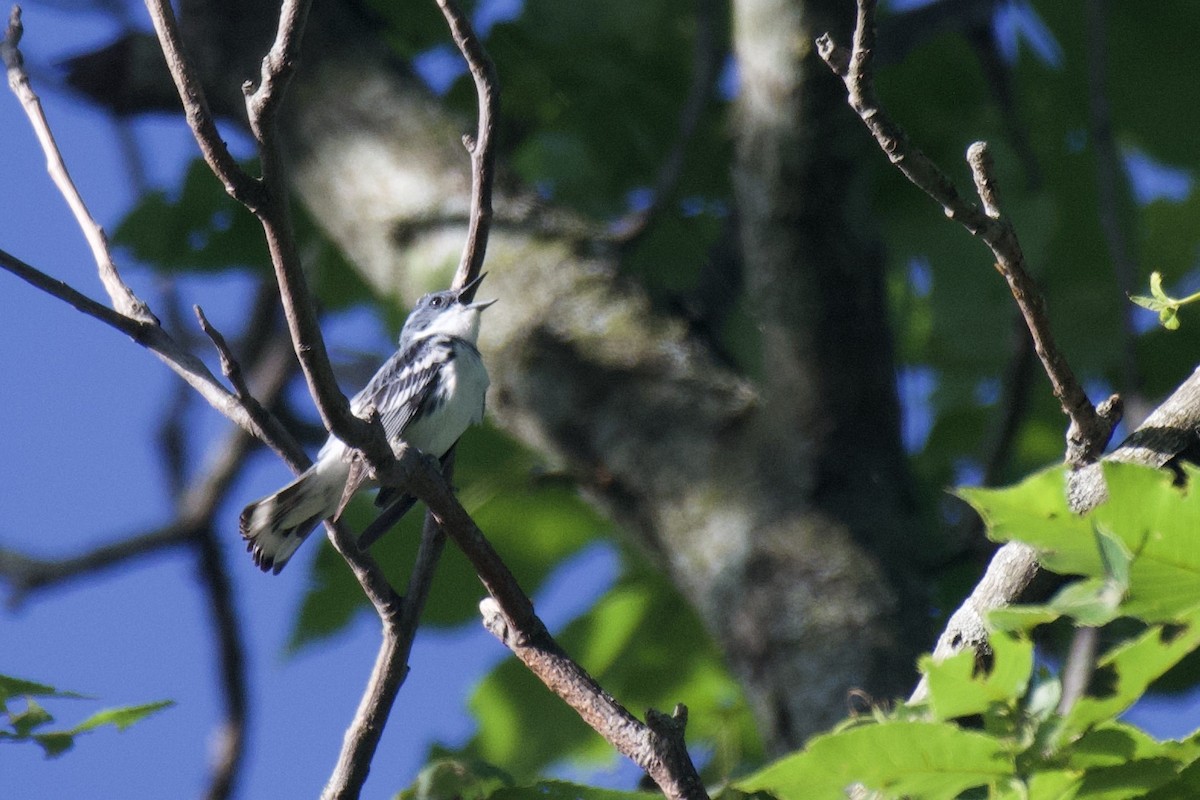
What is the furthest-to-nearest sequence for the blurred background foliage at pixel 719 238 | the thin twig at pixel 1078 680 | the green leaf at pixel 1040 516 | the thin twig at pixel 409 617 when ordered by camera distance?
the blurred background foliage at pixel 719 238 < the thin twig at pixel 409 617 < the thin twig at pixel 1078 680 < the green leaf at pixel 1040 516

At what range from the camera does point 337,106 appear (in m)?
4.73

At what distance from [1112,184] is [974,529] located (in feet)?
3.61

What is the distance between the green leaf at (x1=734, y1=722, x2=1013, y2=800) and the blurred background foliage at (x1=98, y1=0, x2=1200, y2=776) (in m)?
2.39

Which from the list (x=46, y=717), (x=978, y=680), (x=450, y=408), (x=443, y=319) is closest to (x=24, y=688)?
(x=46, y=717)

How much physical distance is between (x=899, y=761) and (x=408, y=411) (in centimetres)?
338

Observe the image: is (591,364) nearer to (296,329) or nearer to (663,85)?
(663,85)

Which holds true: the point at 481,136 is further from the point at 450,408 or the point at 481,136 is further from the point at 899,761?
the point at 450,408

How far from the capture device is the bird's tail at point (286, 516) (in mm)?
4016

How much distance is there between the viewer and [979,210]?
5.90 ft

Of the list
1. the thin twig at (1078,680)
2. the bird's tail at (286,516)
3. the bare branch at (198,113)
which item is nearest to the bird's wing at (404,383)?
the bird's tail at (286,516)

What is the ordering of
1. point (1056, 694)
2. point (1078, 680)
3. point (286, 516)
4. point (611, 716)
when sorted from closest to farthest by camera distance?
point (1056, 694) → point (1078, 680) → point (611, 716) → point (286, 516)

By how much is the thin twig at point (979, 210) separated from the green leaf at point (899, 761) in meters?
0.64

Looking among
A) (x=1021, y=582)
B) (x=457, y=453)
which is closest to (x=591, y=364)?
(x=457, y=453)

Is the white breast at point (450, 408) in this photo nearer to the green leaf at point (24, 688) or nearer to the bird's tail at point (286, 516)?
the bird's tail at point (286, 516)
